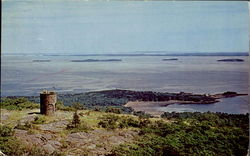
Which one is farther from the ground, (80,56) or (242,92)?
(80,56)

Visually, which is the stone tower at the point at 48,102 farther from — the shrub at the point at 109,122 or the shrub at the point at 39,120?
the shrub at the point at 109,122

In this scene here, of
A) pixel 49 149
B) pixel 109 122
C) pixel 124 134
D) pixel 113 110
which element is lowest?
pixel 49 149

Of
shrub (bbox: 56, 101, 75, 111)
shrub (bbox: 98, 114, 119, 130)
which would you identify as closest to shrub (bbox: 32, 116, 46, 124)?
shrub (bbox: 56, 101, 75, 111)

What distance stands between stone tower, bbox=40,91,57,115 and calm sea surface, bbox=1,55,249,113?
63mm

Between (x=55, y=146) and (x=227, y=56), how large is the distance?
198cm

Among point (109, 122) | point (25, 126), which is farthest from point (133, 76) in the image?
point (25, 126)

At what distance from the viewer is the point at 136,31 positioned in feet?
17.3

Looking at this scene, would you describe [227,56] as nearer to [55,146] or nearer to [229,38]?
[229,38]

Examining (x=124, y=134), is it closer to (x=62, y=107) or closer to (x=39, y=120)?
(x=62, y=107)

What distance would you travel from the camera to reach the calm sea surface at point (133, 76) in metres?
5.14

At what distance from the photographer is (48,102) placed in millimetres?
5418

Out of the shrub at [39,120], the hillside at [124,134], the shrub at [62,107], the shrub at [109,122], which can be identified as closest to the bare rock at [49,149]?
the hillside at [124,134]

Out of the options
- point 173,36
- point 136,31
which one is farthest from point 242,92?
point 136,31

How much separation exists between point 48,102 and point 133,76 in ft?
3.09
